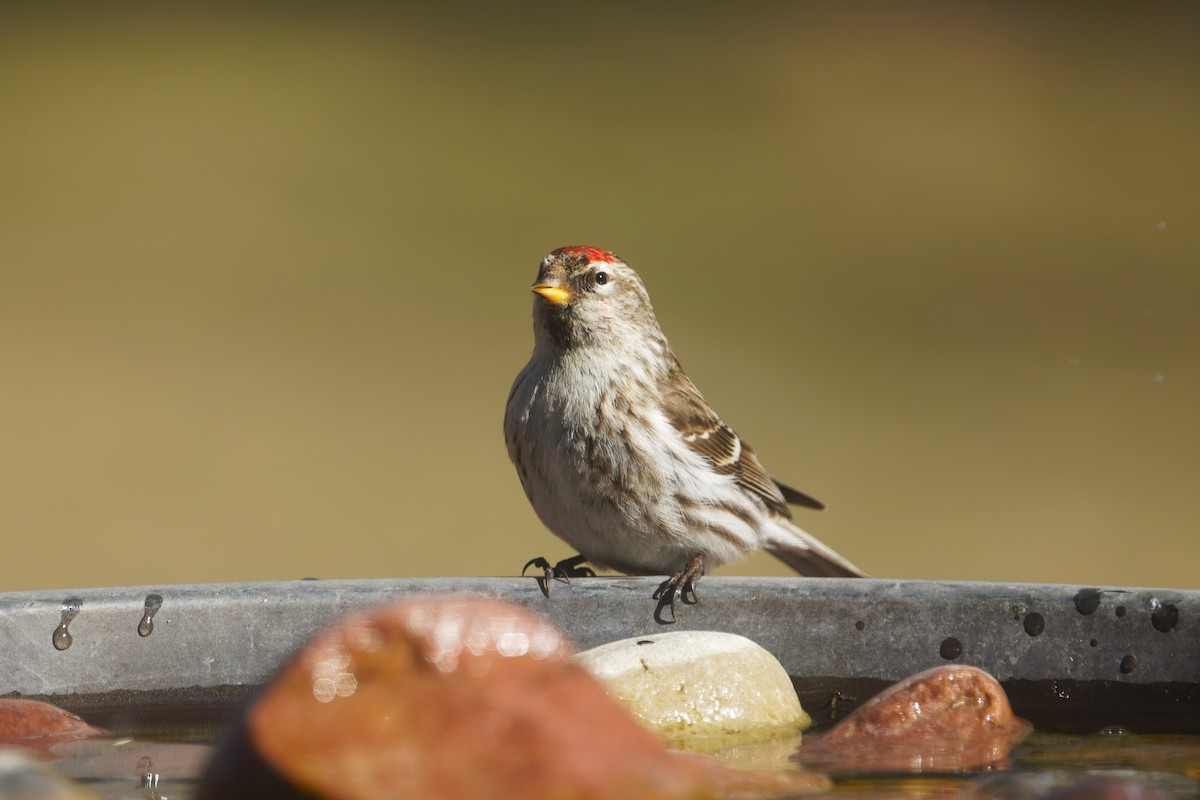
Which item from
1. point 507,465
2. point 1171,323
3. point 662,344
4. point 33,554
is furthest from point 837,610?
point 1171,323

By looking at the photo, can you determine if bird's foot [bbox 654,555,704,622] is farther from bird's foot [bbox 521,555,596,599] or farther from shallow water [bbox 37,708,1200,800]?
bird's foot [bbox 521,555,596,599]

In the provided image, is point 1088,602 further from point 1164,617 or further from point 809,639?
point 809,639

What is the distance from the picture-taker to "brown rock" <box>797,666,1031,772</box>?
7.81 ft

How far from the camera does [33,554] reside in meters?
7.95

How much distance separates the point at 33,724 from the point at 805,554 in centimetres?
235

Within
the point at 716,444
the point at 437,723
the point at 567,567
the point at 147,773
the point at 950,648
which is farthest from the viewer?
the point at 716,444

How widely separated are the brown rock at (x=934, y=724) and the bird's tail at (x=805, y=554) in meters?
1.74

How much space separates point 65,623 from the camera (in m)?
2.40

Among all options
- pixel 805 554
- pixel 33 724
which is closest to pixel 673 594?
pixel 33 724

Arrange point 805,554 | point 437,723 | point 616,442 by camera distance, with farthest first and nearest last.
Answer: point 805,554 → point 616,442 → point 437,723

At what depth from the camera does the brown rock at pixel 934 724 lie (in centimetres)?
238

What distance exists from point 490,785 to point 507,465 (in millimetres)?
8616

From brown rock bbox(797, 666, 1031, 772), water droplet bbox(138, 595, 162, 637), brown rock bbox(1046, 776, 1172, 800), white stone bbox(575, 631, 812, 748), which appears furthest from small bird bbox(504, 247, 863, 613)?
brown rock bbox(1046, 776, 1172, 800)

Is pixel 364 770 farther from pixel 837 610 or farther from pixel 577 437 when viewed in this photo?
pixel 577 437
